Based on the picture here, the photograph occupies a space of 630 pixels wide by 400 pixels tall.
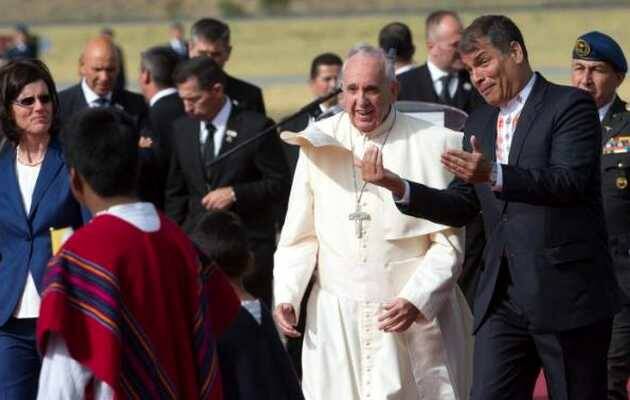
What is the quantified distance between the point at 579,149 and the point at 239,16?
5730cm

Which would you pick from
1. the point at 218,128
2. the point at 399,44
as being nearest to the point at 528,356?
the point at 218,128

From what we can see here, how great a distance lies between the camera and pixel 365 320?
262 inches

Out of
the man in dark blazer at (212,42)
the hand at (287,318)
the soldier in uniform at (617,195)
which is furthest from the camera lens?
the man in dark blazer at (212,42)

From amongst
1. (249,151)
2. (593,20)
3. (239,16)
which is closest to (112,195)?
(249,151)

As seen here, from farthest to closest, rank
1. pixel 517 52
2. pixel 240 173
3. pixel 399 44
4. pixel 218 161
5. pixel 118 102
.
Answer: pixel 399 44, pixel 118 102, pixel 240 173, pixel 218 161, pixel 517 52

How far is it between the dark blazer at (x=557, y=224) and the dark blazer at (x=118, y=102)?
3.96m

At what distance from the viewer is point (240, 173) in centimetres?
879

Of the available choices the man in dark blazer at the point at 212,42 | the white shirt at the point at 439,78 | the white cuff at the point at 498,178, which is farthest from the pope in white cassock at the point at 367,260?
the man in dark blazer at the point at 212,42

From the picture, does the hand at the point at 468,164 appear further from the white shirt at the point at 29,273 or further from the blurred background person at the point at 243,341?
the white shirt at the point at 29,273

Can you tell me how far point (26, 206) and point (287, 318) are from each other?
121 cm

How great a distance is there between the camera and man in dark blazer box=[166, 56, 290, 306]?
8703mm

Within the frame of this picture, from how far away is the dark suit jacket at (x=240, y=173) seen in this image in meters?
8.67

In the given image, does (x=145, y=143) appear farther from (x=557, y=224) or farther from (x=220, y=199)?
(x=557, y=224)

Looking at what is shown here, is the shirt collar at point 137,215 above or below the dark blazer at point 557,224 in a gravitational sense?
above
